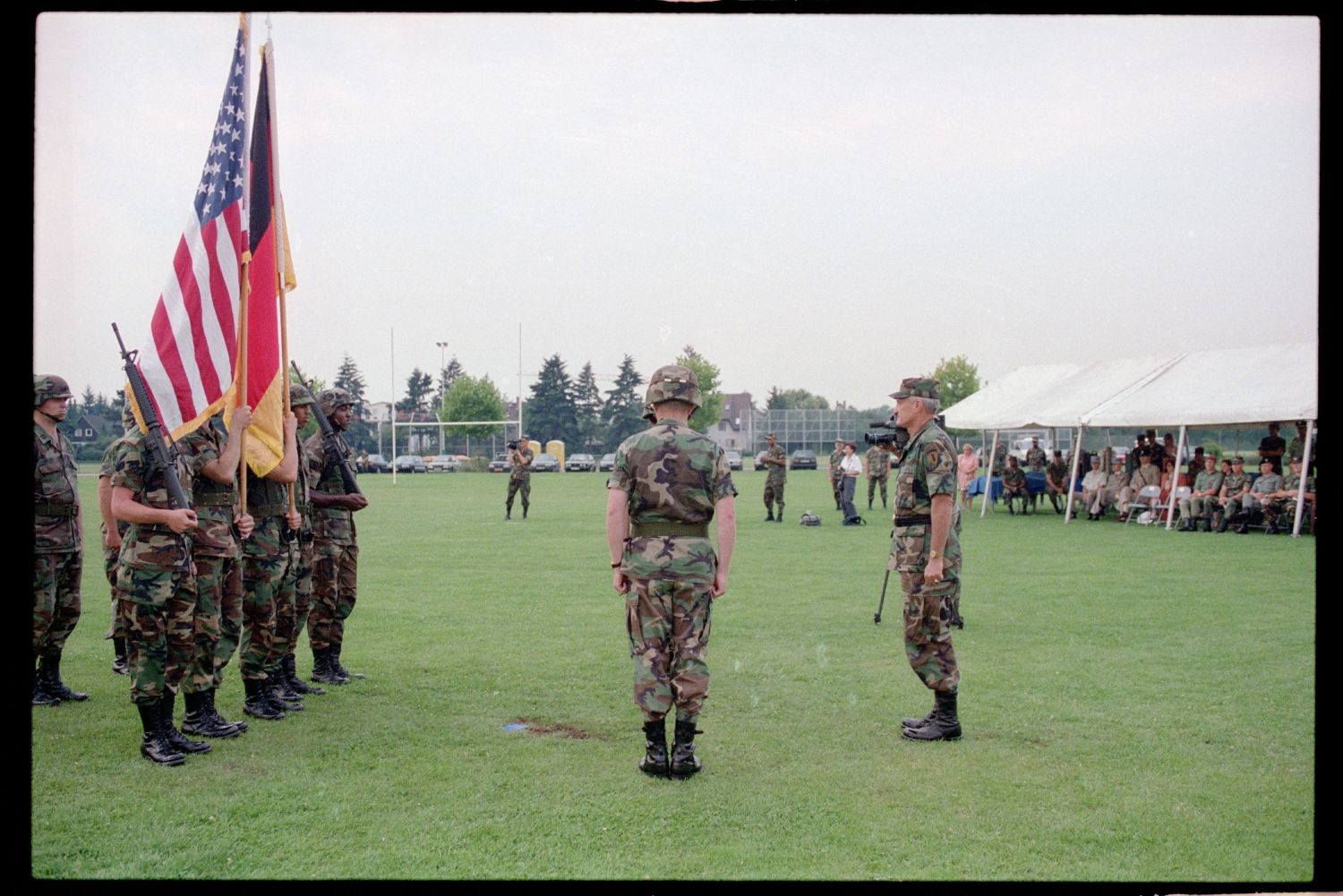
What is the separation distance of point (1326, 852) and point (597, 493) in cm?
3334

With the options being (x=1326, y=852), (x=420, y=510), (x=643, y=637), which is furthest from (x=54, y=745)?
(x=420, y=510)

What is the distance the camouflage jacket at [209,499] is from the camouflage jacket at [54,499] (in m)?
1.76

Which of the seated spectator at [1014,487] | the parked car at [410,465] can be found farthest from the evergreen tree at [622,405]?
the seated spectator at [1014,487]

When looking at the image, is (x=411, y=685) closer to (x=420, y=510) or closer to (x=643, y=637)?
(x=643, y=637)

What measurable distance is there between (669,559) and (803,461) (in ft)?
188

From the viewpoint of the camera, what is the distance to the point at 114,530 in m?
7.60

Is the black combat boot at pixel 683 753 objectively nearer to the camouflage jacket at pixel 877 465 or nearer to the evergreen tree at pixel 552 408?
the camouflage jacket at pixel 877 465

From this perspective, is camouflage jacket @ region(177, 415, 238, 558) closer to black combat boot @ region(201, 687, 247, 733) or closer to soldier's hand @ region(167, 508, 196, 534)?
soldier's hand @ region(167, 508, 196, 534)

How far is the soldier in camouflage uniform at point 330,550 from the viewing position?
7488 mm

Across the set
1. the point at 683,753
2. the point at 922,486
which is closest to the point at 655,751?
the point at 683,753

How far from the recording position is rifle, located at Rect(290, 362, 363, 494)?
751cm

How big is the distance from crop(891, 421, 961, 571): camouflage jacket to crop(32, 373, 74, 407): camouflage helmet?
5708 millimetres

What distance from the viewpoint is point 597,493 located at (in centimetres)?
3678

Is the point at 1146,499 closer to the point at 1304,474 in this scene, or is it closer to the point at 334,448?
the point at 1304,474
